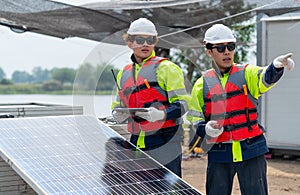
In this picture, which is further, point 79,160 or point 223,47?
point 79,160

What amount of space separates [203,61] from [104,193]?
3217 mm

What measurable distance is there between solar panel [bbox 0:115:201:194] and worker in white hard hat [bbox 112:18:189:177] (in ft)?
0.55

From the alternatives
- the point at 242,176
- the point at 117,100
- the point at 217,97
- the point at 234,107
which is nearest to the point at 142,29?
the point at 117,100

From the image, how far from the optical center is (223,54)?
4.18 meters

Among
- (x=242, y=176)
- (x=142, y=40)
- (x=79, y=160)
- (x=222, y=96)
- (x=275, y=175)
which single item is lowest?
(x=275, y=175)

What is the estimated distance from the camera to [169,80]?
4184 millimetres

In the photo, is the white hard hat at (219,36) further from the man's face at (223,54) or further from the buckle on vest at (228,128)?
the buckle on vest at (228,128)

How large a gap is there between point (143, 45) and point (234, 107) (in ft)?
2.98

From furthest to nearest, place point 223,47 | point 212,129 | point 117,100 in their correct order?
point 117,100 < point 223,47 < point 212,129

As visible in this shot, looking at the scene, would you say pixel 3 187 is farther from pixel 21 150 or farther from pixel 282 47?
pixel 282 47

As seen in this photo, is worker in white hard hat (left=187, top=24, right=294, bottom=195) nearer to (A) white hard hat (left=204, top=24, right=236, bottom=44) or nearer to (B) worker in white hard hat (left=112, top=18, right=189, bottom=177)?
(A) white hard hat (left=204, top=24, right=236, bottom=44)

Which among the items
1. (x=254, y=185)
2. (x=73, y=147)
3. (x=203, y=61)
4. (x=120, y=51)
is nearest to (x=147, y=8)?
(x=203, y=61)

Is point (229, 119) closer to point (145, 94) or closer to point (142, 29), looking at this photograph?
point (145, 94)

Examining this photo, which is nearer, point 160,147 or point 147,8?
point 160,147
